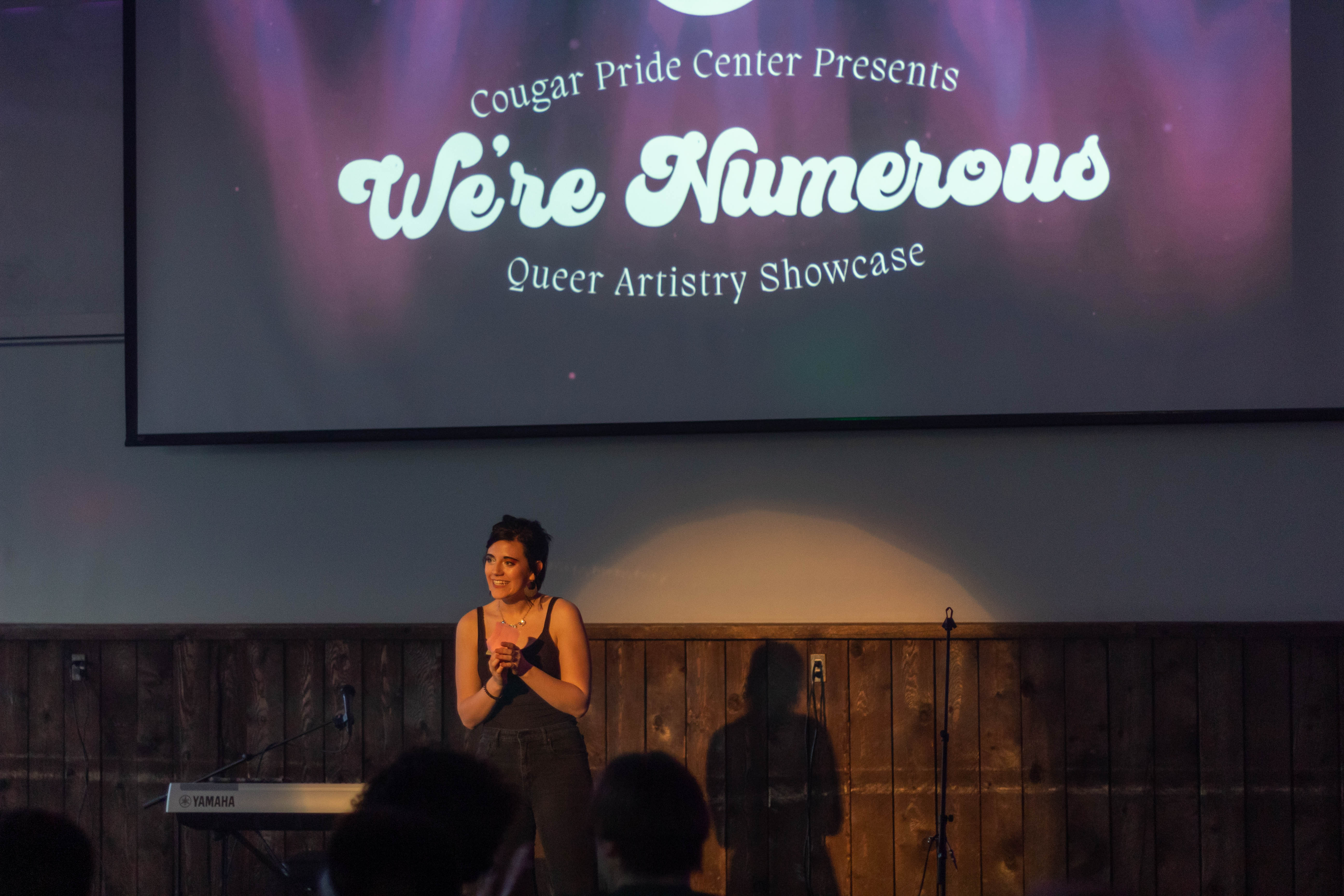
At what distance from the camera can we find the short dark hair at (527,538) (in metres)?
2.85

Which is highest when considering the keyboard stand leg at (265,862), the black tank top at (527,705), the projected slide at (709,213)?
the projected slide at (709,213)

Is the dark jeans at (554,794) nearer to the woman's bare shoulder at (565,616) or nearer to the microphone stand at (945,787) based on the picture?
the woman's bare shoulder at (565,616)

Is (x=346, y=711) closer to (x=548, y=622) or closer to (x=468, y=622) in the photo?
(x=468, y=622)

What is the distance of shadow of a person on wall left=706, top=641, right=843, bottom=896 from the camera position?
11.6 ft

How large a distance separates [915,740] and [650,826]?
85.5 inches

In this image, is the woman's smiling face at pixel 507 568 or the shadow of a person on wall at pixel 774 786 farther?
the shadow of a person on wall at pixel 774 786

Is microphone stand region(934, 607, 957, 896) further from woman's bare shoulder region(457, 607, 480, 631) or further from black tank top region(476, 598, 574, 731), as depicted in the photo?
woman's bare shoulder region(457, 607, 480, 631)

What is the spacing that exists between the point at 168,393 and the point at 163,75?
1.24m

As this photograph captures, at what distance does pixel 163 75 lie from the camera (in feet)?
12.8

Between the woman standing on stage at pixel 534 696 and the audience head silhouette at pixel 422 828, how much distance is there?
3.56 feet

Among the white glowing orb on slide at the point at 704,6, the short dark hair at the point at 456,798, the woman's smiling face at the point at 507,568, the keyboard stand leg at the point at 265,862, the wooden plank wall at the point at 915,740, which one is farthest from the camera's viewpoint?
the white glowing orb on slide at the point at 704,6

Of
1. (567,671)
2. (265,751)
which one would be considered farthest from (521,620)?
(265,751)

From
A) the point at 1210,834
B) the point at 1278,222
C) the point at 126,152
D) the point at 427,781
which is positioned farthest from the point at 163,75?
the point at 1210,834

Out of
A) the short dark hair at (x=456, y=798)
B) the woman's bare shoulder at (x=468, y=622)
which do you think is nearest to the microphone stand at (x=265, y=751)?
the woman's bare shoulder at (x=468, y=622)
